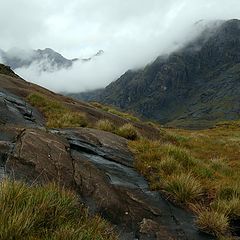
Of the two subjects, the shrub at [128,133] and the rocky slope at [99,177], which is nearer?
the rocky slope at [99,177]

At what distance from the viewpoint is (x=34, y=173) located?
36.5ft

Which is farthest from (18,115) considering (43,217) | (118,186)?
(43,217)

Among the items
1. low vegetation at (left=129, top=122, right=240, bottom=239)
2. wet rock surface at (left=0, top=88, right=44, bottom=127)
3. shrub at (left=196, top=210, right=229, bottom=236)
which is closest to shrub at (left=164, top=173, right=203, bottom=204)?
low vegetation at (left=129, top=122, right=240, bottom=239)

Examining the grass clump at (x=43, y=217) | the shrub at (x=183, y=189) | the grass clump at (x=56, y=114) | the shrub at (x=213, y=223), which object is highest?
the grass clump at (x=56, y=114)

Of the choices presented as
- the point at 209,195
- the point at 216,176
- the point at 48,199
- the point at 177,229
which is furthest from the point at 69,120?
the point at 48,199

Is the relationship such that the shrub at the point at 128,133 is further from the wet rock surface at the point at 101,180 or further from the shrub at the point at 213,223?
the shrub at the point at 213,223

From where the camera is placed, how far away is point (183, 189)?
12.2 m

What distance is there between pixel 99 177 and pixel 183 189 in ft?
7.83

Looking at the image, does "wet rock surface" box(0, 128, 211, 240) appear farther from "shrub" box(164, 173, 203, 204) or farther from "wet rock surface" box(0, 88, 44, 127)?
"wet rock surface" box(0, 88, 44, 127)

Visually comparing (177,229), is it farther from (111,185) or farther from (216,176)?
(216,176)

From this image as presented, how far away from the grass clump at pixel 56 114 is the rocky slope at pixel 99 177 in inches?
188

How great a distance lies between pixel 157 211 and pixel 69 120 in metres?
10.6

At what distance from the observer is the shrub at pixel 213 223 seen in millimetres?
10438

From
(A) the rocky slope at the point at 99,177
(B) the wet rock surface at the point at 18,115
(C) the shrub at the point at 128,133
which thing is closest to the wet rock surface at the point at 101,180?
(A) the rocky slope at the point at 99,177
